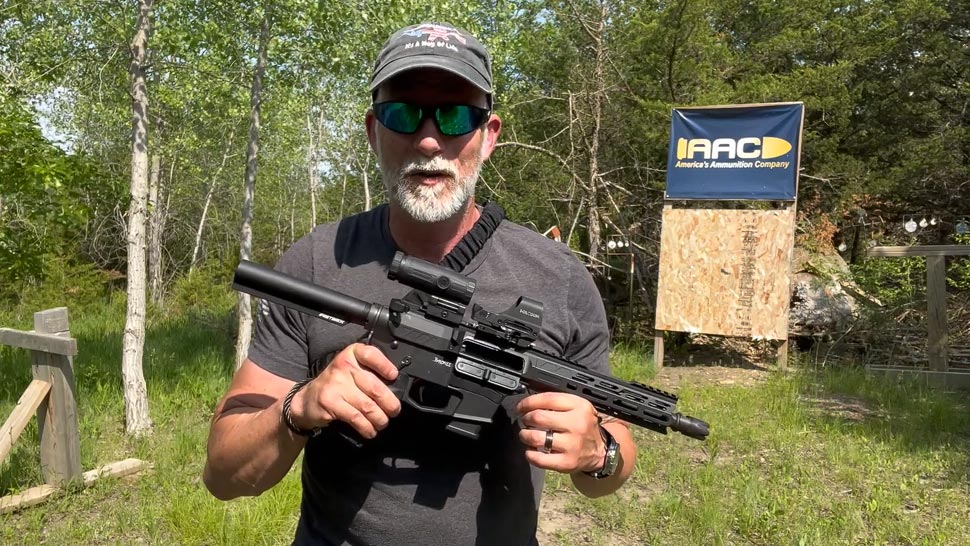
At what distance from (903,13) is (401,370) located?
18256 millimetres

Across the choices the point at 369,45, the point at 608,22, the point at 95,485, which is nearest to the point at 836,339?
the point at 608,22

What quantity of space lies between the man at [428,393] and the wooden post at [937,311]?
8.35 metres

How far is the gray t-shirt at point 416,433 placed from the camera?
1.72m

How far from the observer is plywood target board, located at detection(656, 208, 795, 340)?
919 cm

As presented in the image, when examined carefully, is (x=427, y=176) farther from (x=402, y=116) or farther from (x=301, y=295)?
(x=301, y=295)

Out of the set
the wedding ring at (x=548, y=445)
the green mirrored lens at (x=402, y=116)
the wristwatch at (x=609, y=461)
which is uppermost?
the green mirrored lens at (x=402, y=116)

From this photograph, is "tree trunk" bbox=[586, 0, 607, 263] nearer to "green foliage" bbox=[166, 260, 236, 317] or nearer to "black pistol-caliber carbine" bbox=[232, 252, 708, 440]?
"green foliage" bbox=[166, 260, 236, 317]

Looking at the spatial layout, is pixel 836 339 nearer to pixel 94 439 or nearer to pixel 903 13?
pixel 903 13

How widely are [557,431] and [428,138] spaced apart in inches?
34.6

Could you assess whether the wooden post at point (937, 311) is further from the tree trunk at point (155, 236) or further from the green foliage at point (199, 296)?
the tree trunk at point (155, 236)

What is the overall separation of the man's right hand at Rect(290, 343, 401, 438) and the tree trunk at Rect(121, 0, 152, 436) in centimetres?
521

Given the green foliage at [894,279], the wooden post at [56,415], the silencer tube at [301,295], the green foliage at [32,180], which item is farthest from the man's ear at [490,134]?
the green foliage at [894,279]

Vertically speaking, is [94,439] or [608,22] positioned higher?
[608,22]

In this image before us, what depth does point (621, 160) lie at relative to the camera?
12.5 meters
